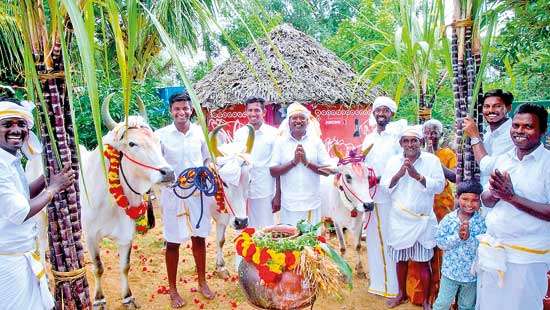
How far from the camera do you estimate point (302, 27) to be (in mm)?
23484

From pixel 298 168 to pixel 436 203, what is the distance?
1540 mm

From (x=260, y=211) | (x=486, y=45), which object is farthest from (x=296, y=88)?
(x=486, y=45)

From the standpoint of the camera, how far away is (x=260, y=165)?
4867 mm

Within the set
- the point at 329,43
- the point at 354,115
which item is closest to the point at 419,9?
the point at 354,115

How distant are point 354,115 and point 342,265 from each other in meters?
10.3

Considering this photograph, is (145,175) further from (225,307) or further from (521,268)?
(521,268)

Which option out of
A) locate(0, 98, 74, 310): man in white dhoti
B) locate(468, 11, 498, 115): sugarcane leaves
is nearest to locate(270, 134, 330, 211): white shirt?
locate(468, 11, 498, 115): sugarcane leaves

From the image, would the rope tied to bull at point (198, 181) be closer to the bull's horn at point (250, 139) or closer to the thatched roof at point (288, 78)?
the bull's horn at point (250, 139)

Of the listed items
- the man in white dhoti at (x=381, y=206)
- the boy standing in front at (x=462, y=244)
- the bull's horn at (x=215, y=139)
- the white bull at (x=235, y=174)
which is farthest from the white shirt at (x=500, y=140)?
the bull's horn at (x=215, y=139)

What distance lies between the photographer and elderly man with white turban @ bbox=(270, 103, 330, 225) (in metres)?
4.53

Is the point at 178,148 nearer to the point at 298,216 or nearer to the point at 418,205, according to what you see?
the point at 298,216

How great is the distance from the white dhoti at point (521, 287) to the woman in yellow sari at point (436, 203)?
4.59 feet

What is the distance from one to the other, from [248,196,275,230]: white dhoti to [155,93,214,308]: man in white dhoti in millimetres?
573

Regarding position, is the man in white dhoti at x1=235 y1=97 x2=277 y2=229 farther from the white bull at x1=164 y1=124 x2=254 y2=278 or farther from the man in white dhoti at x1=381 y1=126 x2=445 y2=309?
the man in white dhoti at x1=381 y1=126 x2=445 y2=309
